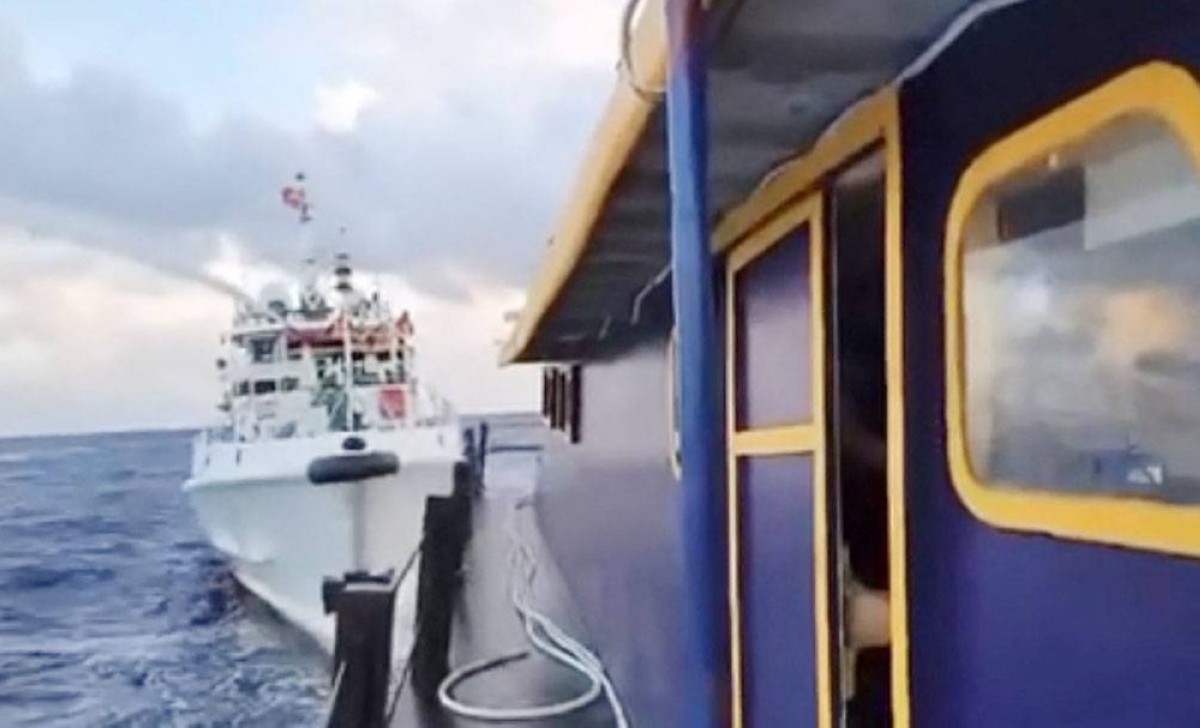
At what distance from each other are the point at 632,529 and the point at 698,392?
18.1 ft

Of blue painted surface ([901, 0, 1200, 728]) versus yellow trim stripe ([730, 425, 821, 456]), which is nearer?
blue painted surface ([901, 0, 1200, 728])

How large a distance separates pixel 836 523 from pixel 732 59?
114 cm

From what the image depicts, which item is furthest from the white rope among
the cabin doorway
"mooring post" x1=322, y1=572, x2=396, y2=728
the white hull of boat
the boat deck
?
the white hull of boat

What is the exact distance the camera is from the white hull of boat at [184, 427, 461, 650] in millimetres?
24719

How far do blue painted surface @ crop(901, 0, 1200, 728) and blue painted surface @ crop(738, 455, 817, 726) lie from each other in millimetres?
775

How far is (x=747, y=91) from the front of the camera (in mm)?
2873

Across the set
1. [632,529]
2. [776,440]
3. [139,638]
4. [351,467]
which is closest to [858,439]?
[776,440]

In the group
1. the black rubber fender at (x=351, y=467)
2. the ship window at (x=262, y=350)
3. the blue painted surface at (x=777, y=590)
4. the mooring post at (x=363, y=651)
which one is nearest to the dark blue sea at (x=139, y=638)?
the black rubber fender at (x=351, y=467)

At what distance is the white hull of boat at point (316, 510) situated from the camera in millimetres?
24719

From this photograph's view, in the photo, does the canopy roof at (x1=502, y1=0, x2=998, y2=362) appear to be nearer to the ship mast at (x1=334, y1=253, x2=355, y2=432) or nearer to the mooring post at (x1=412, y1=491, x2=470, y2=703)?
the mooring post at (x1=412, y1=491, x2=470, y2=703)

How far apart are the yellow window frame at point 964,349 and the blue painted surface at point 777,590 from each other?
950mm

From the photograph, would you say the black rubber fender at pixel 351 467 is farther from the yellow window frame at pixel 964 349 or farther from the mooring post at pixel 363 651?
the yellow window frame at pixel 964 349

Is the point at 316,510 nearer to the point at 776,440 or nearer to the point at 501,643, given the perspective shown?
the point at 501,643

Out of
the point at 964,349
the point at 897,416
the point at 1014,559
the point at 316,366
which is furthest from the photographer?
the point at 316,366
